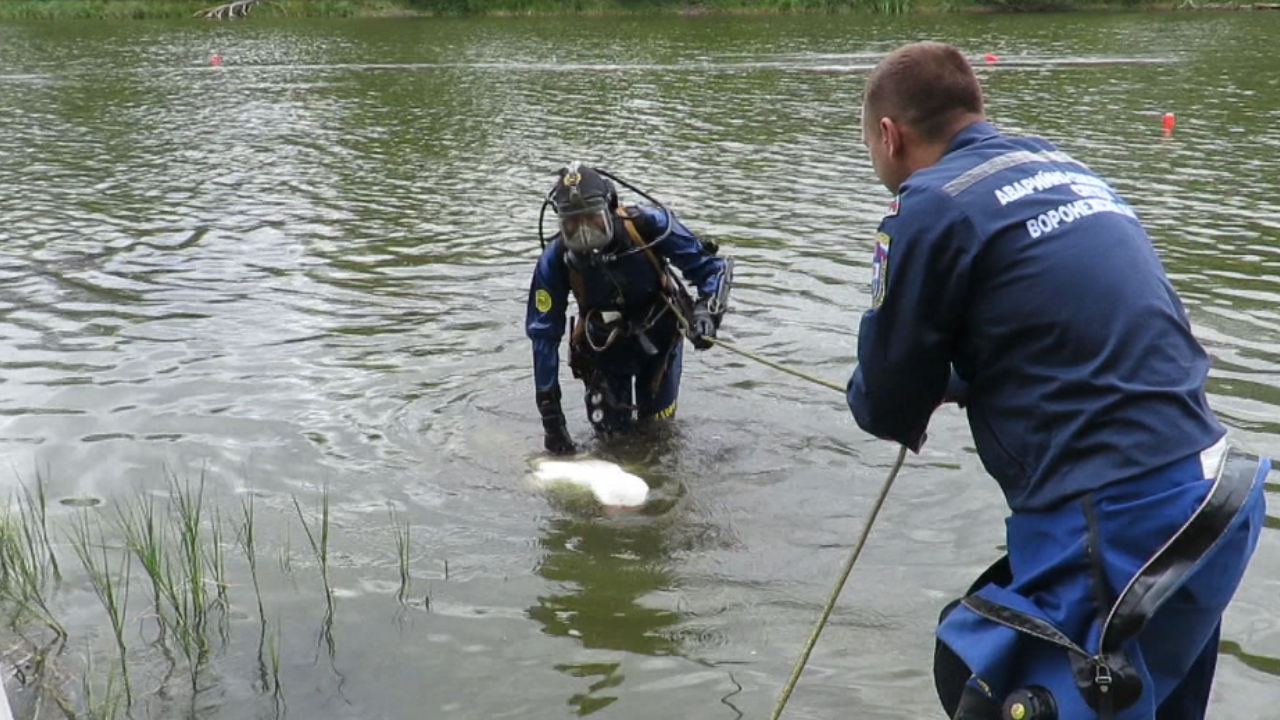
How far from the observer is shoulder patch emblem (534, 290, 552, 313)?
5.87 metres

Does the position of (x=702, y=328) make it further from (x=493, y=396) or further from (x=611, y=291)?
(x=493, y=396)

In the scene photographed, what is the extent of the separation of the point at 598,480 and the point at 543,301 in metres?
0.91

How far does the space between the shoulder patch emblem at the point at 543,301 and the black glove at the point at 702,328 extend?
694 mm

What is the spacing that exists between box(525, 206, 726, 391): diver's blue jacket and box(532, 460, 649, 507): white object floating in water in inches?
16.3

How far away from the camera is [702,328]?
5.74 m

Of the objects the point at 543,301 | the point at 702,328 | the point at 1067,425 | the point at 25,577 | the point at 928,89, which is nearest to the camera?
the point at 1067,425

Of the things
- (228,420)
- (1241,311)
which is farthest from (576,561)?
(1241,311)

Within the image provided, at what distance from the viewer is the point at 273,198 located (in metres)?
12.8

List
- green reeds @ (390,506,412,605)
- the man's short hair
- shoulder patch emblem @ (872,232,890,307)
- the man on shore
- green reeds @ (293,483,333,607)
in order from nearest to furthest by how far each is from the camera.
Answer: the man on shore < shoulder patch emblem @ (872,232,890,307) < the man's short hair < green reeds @ (293,483,333,607) < green reeds @ (390,506,412,605)

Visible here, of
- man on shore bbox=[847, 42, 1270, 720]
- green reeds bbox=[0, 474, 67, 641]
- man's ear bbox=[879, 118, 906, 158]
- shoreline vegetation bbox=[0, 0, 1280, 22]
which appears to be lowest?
green reeds bbox=[0, 474, 67, 641]

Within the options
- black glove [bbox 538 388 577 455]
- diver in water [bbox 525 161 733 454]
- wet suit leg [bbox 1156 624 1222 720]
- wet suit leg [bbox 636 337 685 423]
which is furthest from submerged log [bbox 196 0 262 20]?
wet suit leg [bbox 1156 624 1222 720]

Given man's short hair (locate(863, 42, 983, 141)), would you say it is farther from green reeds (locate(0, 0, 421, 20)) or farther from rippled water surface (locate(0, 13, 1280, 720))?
green reeds (locate(0, 0, 421, 20))

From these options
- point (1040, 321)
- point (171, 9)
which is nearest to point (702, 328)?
point (1040, 321)

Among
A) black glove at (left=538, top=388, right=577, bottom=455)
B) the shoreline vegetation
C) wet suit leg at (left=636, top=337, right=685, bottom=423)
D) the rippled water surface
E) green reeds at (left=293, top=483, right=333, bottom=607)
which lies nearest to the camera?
the rippled water surface
